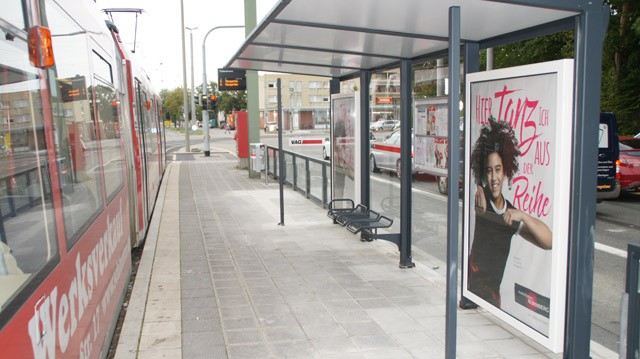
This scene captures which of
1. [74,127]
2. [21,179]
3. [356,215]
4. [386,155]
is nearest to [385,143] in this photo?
[386,155]

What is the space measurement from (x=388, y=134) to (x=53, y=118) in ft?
19.5

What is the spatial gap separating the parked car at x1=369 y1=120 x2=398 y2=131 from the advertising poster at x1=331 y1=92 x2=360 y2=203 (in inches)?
11.0

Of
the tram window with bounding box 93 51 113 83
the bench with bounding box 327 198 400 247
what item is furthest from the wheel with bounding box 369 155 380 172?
the tram window with bounding box 93 51 113 83

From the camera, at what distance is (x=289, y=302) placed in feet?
18.7

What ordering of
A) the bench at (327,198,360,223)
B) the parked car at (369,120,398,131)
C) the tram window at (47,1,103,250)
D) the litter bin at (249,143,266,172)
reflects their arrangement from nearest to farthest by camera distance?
the tram window at (47,1,103,250) < the parked car at (369,120,398,131) < the bench at (327,198,360,223) < the litter bin at (249,143,266,172)

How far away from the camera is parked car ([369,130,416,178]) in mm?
7909

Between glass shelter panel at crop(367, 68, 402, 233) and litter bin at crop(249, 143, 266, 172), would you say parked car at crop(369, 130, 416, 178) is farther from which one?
litter bin at crop(249, 143, 266, 172)

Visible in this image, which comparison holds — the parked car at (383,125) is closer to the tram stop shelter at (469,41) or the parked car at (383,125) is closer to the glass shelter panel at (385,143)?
the glass shelter panel at (385,143)

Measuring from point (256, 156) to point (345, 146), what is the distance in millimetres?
8425

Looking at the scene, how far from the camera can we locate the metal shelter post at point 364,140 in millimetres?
7879

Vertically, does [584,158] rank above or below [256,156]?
above

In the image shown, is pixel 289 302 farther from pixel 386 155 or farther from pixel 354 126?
pixel 386 155

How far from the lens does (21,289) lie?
207 centimetres

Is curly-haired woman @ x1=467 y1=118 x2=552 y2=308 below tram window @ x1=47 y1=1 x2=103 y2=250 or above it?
below
